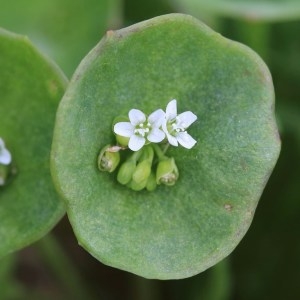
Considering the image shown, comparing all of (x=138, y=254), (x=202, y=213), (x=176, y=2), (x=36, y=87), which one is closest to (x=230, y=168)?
(x=202, y=213)

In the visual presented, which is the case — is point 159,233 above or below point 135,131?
below

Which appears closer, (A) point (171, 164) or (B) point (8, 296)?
(A) point (171, 164)

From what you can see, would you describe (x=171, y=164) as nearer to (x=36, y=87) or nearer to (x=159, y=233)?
(x=159, y=233)

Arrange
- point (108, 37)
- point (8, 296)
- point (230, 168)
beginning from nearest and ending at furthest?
point (108, 37) → point (230, 168) → point (8, 296)

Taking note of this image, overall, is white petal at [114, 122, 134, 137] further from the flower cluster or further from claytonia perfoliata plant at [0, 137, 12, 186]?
claytonia perfoliata plant at [0, 137, 12, 186]

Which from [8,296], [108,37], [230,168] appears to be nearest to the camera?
[108,37]

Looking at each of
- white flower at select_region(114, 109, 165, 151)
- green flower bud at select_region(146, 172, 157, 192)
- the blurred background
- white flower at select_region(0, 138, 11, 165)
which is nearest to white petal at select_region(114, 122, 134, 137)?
white flower at select_region(114, 109, 165, 151)

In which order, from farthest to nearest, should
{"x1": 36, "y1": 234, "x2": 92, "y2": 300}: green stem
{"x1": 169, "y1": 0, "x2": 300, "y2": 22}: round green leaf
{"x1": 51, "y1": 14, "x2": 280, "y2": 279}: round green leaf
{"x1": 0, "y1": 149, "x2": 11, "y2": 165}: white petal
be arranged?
{"x1": 36, "y1": 234, "x2": 92, "y2": 300}: green stem < {"x1": 169, "y1": 0, "x2": 300, "y2": 22}: round green leaf < {"x1": 0, "y1": 149, "x2": 11, "y2": 165}: white petal < {"x1": 51, "y1": 14, "x2": 280, "y2": 279}: round green leaf

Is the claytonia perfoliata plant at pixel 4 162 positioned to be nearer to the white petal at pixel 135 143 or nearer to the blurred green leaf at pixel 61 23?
the white petal at pixel 135 143

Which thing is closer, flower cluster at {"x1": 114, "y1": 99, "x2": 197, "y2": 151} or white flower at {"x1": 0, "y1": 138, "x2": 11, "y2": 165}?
flower cluster at {"x1": 114, "y1": 99, "x2": 197, "y2": 151}
